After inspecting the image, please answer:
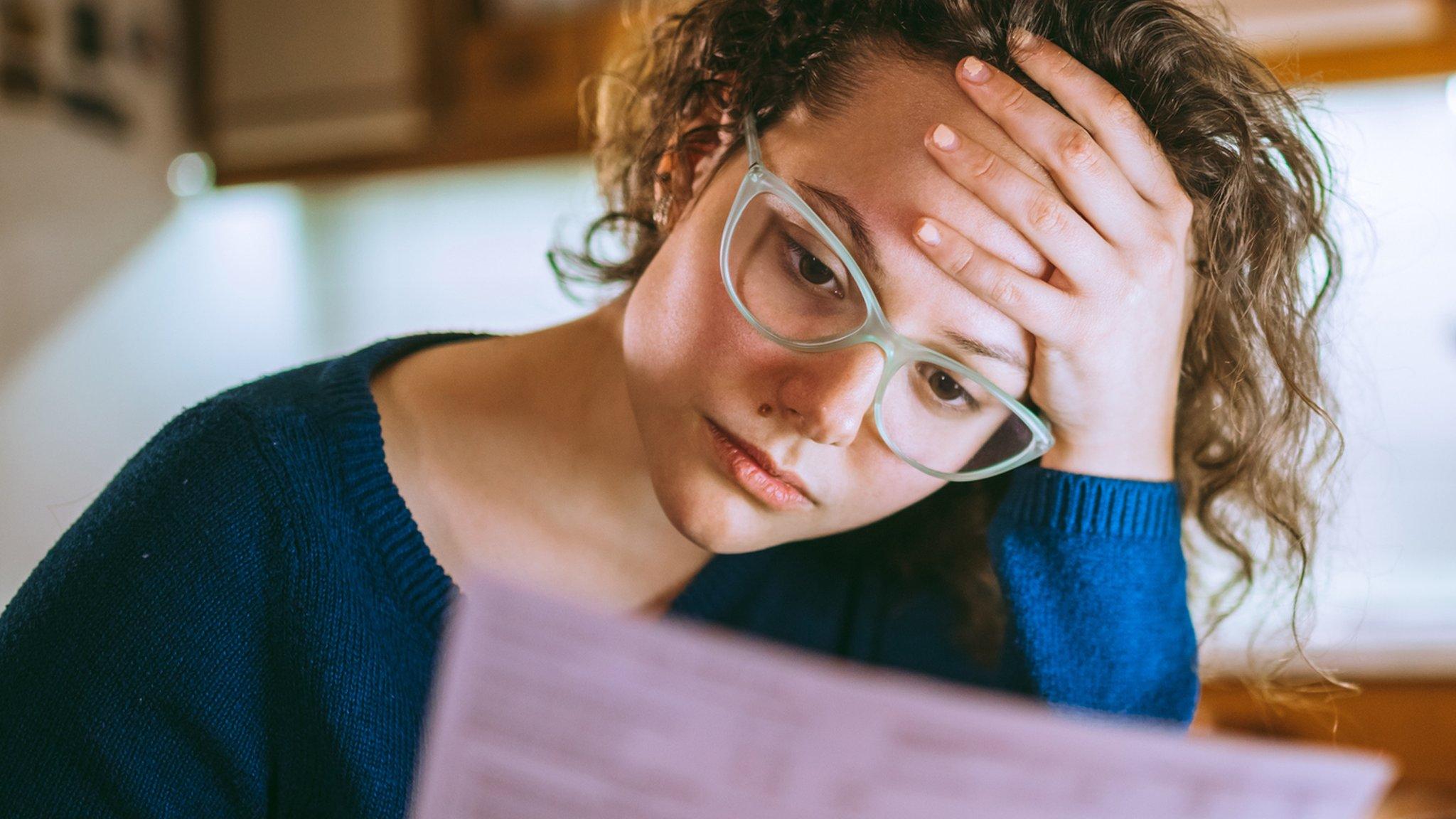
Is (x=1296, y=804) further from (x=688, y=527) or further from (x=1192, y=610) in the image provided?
(x=1192, y=610)

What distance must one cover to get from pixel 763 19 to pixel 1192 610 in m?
0.76

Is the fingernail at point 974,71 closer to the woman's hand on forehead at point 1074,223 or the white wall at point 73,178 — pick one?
the woman's hand on forehead at point 1074,223

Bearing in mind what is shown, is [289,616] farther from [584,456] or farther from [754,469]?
[754,469]

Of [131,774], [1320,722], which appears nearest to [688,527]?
[131,774]

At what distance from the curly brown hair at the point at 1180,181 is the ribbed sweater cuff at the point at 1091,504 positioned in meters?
0.09

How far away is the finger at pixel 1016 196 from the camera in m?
0.62

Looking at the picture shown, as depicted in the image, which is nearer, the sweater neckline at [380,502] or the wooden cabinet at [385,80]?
the sweater neckline at [380,502]

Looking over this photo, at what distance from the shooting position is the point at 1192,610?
3.62 ft

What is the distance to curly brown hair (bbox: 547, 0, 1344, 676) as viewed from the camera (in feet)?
2.20

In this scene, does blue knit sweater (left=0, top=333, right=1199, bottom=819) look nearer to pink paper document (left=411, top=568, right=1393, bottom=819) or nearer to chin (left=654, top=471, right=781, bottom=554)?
chin (left=654, top=471, right=781, bottom=554)

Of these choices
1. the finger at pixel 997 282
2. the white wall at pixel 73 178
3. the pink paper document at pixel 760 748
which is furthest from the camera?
the white wall at pixel 73 178

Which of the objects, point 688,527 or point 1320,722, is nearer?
point 688,527

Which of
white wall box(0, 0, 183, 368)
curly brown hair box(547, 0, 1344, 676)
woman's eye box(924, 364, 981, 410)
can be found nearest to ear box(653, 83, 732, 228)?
curly brown hair box(547, 0, 1344, 676)

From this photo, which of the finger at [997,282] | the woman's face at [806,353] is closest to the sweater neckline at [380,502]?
the woman's face at [806,353]
